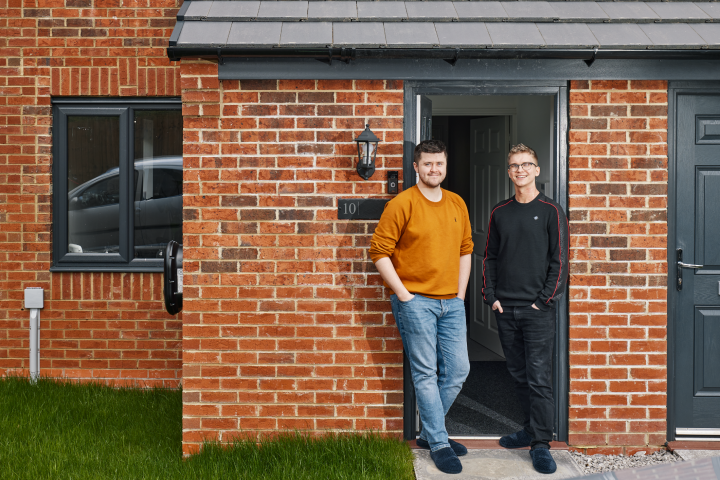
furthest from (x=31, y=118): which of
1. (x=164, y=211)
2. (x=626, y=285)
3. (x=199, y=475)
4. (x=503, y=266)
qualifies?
(x=626, y=285)

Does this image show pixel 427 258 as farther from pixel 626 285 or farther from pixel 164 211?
pixel 164 211

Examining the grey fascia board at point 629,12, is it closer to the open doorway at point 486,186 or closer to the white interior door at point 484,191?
the open doorway at point 486,186

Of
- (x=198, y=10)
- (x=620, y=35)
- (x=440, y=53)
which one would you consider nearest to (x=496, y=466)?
(x=440, y=53)

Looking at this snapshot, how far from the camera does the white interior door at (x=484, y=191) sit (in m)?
6.46

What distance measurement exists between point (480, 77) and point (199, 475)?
2.95 m

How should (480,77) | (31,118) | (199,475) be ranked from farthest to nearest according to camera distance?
(31,118), (480,77), (199,475)

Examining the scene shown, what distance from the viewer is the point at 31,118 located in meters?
5.57

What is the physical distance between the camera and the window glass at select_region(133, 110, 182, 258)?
574 cm

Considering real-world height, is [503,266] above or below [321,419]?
above

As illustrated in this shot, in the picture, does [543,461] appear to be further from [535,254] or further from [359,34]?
[359,34]

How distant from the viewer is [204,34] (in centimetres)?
387

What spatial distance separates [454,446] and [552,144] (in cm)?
202

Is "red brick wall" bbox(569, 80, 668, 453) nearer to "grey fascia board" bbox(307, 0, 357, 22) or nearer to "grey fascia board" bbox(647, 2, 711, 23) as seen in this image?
"grey fascia board" bbox(647, 2, 711, 23)

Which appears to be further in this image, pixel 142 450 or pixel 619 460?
pixel 142 450
